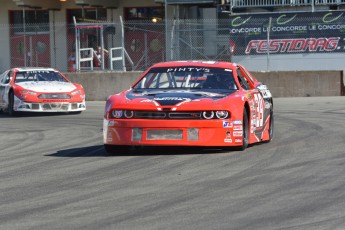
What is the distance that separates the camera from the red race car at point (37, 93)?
834 inches

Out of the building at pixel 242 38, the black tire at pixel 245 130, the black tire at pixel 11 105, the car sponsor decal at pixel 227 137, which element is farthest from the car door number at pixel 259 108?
the building at pixel 242 38

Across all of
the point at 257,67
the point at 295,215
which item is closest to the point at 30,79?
the point at 257,67

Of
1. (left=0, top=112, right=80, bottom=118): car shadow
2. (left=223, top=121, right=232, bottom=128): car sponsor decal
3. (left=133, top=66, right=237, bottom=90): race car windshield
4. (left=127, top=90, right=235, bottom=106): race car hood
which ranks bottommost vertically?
(left=0, top=112, right=80, bottom=118): car shadow

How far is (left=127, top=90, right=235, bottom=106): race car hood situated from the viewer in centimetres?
1149

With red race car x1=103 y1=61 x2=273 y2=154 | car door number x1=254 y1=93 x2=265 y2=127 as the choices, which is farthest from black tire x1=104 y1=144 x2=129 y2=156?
car door number x1=254 y1=93 x2=265 y2=127

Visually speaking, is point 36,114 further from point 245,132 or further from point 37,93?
point 245,132

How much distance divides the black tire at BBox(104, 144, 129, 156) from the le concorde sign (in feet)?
59.6

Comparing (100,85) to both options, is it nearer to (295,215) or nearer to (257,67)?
(257,67)

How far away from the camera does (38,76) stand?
74.0 feet

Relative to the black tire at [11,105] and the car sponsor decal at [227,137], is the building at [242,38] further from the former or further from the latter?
the car sponsor decal at [227,137]

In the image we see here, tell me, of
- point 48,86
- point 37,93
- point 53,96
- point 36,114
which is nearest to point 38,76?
point 36,114

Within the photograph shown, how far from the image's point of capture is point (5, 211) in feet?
24.8

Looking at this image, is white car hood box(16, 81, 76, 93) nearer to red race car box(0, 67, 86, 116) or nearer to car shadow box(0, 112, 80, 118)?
red race car box(0, 67, 86, 116)

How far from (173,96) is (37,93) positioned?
10.0 meters
